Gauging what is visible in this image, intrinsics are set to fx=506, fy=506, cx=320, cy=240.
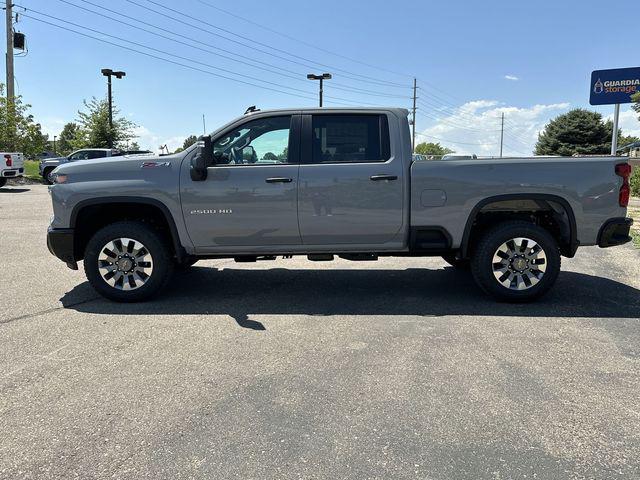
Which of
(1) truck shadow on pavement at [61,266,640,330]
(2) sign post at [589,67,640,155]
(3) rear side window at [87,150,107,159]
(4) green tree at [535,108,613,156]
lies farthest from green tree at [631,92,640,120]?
(4) green tree at [535,108,613,156]

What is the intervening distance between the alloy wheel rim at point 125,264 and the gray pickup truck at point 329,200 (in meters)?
0.01

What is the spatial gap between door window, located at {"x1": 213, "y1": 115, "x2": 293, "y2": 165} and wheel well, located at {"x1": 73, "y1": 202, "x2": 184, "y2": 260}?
0.94 m

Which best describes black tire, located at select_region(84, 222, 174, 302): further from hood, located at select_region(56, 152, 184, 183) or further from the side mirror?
the side mirror

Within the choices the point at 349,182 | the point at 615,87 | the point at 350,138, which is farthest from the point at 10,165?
the point at 615,87

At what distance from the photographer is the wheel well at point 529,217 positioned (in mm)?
5461

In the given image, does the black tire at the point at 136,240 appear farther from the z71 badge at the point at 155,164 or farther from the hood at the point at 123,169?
the z71 badge at the point at 155,164

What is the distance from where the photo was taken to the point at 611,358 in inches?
159

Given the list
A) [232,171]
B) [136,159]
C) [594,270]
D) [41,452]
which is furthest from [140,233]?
[594,270]

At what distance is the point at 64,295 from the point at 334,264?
3.73m

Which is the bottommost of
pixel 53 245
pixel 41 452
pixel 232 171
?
pixel 41 452

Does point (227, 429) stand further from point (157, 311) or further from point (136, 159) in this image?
point (136, 159)

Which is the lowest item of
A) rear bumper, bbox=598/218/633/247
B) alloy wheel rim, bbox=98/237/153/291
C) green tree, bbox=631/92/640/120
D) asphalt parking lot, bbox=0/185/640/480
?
asphalt parking lot, bbox=0/185/640/480

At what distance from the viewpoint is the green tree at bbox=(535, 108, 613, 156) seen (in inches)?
2114

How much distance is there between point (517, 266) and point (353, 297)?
1830 mm
